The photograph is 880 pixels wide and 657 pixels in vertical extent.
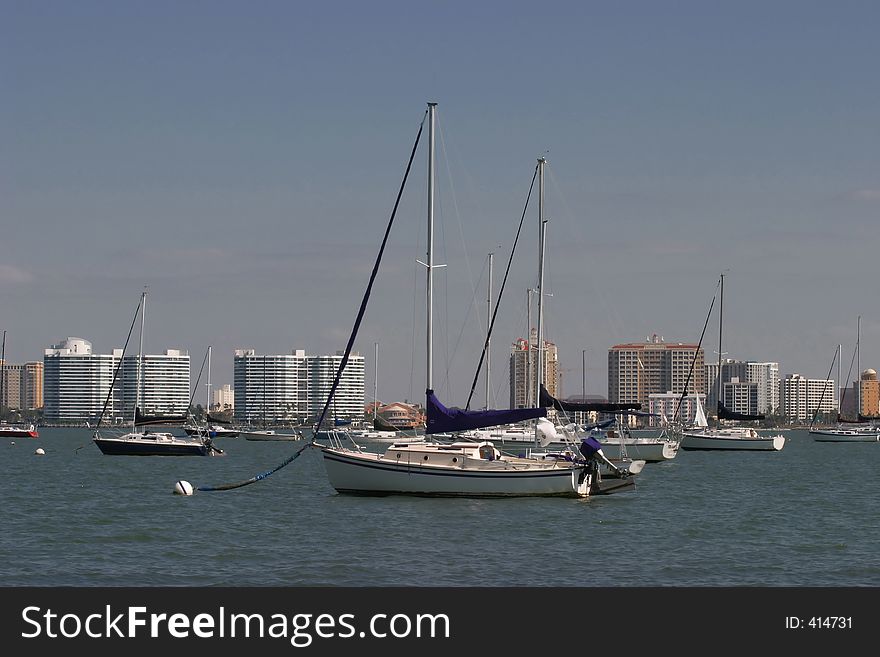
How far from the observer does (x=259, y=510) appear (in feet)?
155

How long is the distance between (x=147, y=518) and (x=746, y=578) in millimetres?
21776

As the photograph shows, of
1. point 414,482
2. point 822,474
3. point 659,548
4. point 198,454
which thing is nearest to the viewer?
point 659,548

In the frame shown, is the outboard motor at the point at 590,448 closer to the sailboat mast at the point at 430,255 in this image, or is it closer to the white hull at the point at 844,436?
the sailboat mast at the point at 430,255

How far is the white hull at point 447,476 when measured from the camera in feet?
158

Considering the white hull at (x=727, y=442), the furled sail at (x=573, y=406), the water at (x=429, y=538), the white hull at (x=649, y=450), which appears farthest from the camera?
the white hull at (x=727, y=442)

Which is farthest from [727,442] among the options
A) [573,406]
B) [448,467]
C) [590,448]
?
[448,467]

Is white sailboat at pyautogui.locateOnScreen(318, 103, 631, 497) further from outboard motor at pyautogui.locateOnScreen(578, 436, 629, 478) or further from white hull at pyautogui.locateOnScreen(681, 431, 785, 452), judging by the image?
white hull at pyautogui.locateOnScreen(681, 431, 785, 452)

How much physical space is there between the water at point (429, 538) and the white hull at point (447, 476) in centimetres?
59

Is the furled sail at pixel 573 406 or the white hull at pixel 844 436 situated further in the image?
the white hull at pixel 844 436

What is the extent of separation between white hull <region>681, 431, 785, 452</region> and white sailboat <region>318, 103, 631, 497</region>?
70.9 metres
